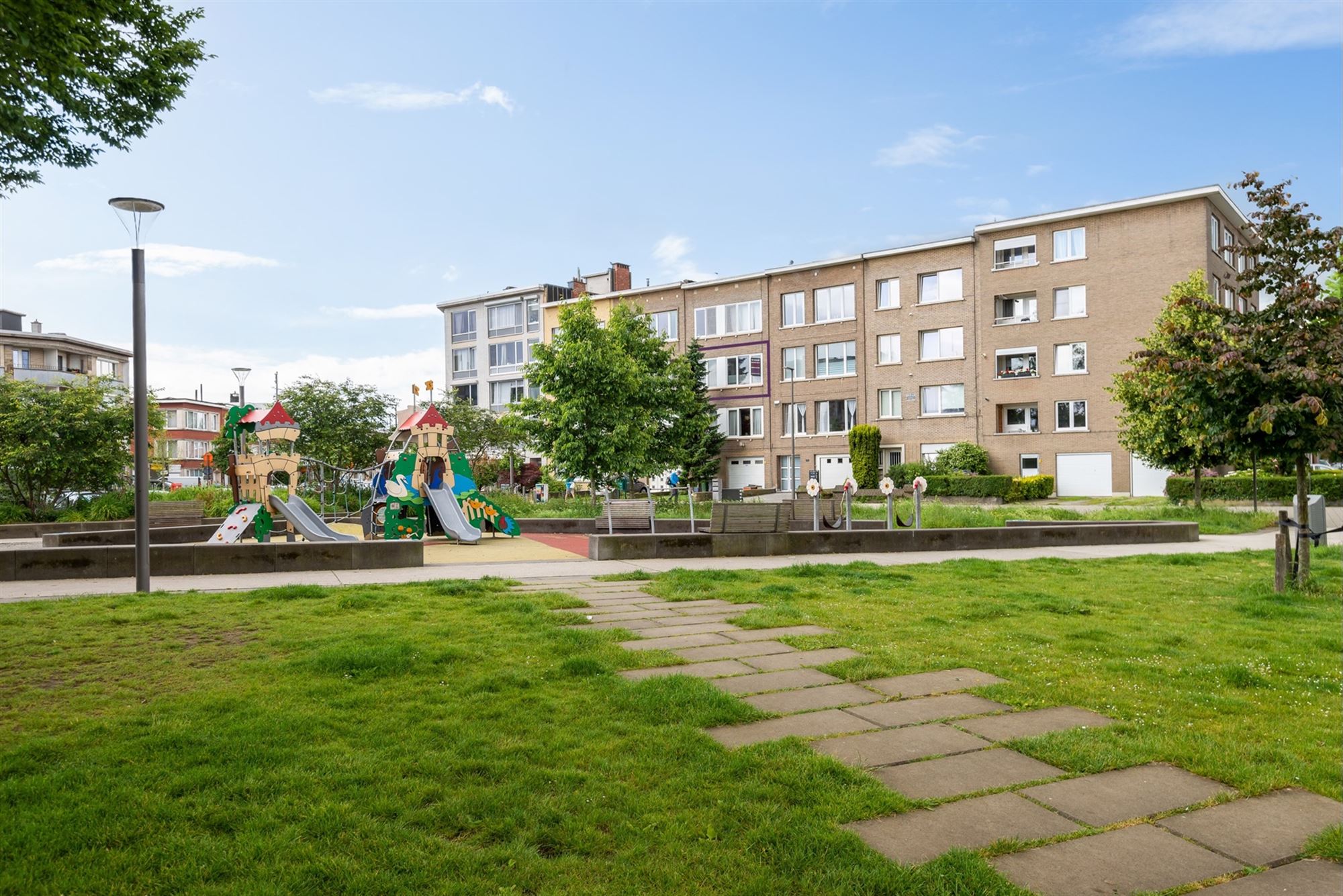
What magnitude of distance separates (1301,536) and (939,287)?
40.1m

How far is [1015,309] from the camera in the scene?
4728 cm

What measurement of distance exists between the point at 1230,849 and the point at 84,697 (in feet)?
20.6

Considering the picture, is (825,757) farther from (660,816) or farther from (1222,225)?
(1222,225)

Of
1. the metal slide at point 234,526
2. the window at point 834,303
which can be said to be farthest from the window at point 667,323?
the metal slide at point 234,526

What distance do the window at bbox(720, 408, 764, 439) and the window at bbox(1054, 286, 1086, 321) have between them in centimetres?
1806

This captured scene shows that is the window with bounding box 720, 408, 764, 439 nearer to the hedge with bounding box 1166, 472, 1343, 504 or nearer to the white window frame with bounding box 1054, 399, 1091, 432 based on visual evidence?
the white window frame with bounding box 1054, 399, 1091, 432

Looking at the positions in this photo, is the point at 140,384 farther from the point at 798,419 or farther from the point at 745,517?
the point at 798,419

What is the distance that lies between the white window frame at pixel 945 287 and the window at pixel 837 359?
16.0 ft

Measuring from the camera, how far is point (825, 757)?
4.59 metres

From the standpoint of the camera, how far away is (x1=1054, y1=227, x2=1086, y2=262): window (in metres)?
44.8

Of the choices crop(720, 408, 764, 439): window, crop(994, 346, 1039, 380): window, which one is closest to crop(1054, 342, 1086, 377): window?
crop(994, 346, 1039, 380): window

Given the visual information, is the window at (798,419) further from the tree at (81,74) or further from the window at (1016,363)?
the tree at (81,74)

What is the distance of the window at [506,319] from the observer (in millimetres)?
75938

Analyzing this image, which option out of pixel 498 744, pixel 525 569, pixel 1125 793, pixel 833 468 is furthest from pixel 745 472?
pixel 1125 793
